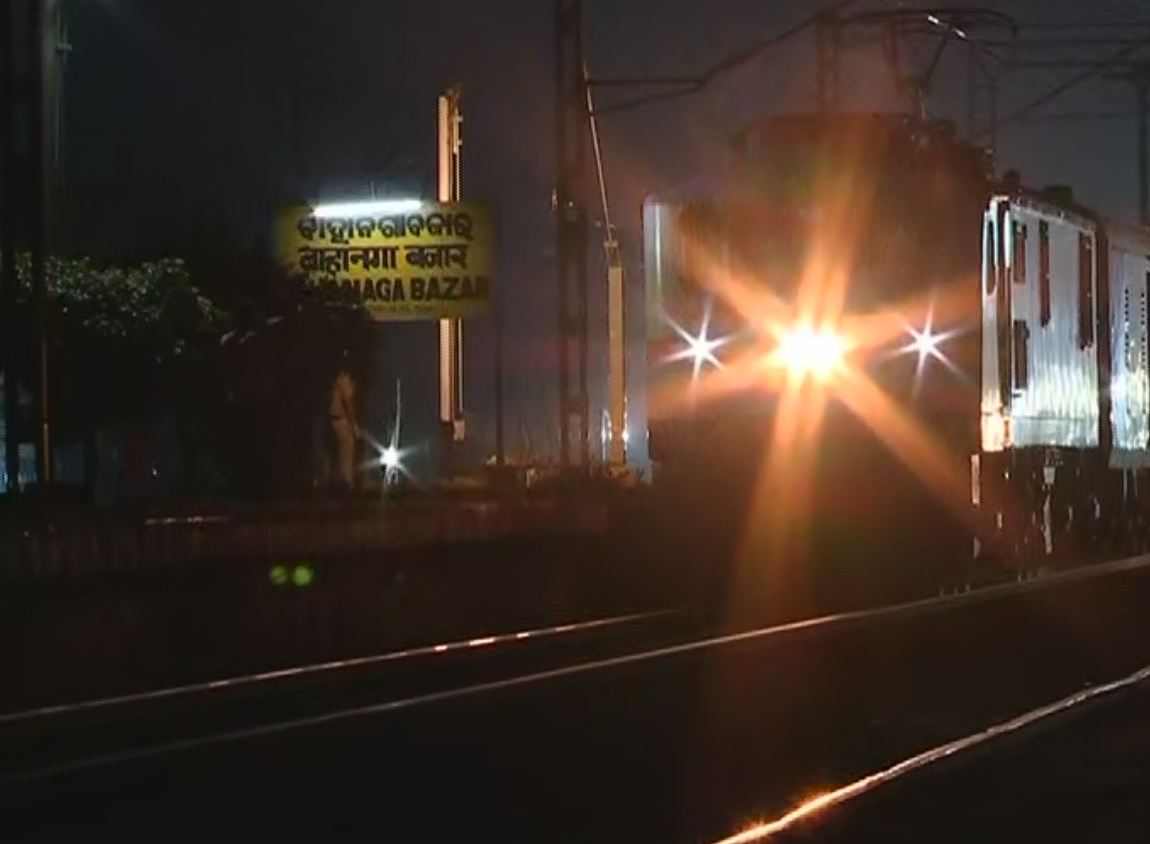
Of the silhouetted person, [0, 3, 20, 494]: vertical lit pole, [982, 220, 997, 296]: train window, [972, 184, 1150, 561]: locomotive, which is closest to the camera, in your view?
[0, 3, 20, 494]: vertical lit pole

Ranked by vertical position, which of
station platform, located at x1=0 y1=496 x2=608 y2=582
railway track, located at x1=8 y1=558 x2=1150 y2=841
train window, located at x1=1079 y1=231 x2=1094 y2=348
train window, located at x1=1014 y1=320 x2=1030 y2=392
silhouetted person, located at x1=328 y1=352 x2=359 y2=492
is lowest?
railway track, located at x1=8 y1=558 x2=1150 y2=841

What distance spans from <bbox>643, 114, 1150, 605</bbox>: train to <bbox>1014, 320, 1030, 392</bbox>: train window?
0.03 meters

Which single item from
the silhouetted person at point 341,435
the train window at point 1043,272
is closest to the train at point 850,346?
the train window at point 1043,272

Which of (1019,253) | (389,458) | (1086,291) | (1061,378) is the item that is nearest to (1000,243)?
(1019,253)

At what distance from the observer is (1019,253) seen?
977 inches

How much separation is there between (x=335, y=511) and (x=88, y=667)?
5.41m

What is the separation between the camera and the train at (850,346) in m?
22.6

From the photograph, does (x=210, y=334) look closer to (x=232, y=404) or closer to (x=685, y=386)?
(x=232, y=404)

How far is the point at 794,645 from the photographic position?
18094mm

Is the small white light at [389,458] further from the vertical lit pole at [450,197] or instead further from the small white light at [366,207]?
the small white light at [366,207]

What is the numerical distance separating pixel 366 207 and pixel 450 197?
161 cm

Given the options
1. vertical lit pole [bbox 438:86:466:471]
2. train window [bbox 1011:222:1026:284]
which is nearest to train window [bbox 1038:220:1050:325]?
train window [bbox 1011:222:1026:284]

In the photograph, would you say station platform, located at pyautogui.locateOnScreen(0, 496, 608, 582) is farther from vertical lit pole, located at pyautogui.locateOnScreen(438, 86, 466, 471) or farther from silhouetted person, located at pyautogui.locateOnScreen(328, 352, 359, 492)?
vertical lit pole, located at pyautogui.locateOnScreen(438, 86, 466, 471)

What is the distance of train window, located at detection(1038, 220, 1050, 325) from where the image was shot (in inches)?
1009
